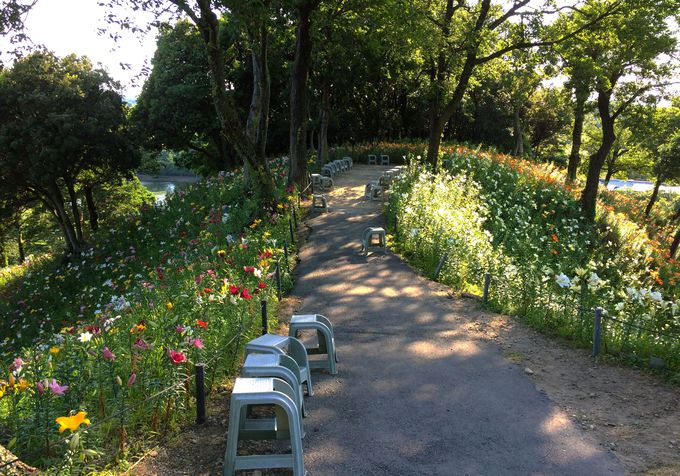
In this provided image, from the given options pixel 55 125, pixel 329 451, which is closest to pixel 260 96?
pixel 55 125

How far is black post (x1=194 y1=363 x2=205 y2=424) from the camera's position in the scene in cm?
480

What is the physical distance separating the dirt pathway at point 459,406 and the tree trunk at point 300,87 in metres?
8.98

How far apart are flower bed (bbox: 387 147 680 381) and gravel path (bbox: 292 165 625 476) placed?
1.27m

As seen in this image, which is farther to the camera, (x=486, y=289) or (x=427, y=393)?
(x=486, y=289)

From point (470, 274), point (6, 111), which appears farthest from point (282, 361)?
point (6, 111)

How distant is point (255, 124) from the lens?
1404cm

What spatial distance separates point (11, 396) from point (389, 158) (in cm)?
2618

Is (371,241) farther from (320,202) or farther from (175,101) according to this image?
(175,101)

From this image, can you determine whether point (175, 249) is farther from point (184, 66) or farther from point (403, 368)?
point (184, 66)

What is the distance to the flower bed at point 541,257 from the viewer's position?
24.7 feet

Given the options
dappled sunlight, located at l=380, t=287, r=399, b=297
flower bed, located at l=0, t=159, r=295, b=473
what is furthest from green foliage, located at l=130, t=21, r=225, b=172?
dappled sunlight, located at l=380, t=287, r=399, b=297

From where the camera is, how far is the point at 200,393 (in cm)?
484

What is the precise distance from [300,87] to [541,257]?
8826 mm

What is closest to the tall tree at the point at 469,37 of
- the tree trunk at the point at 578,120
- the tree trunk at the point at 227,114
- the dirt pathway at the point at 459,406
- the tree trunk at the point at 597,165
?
the tree trunk at the point at 578,120
